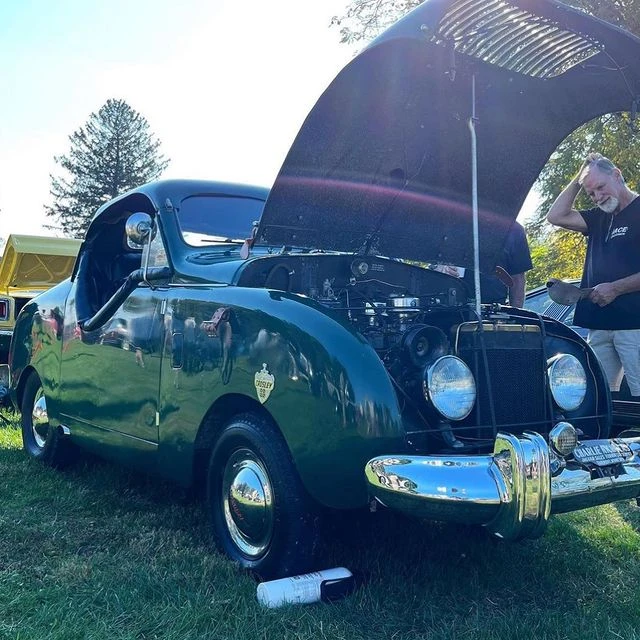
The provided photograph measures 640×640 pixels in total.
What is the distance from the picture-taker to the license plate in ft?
8.98

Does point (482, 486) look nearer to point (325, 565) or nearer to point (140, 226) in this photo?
point (325, 565)

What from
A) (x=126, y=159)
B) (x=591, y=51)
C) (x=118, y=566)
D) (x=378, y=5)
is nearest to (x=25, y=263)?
(x=118, y=566)

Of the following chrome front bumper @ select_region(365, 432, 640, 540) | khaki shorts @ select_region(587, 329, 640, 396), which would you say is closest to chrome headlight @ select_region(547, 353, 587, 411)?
chrome front bumper @ select_region(365, 432, 640, 540)

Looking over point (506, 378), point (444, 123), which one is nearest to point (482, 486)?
point (506, 378)

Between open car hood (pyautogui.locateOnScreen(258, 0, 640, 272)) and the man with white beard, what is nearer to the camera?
open car hood (pyautogui.locateOnScreen(258, 0, 640, 272))

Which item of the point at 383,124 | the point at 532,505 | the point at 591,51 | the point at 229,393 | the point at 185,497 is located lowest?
the point at 185,497

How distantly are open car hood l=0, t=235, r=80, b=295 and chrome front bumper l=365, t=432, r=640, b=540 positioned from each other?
8727mm

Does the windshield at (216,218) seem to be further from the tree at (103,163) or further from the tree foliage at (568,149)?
the tree at (103,163)

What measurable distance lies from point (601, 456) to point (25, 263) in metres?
9.41

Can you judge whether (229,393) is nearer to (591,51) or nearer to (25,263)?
(591,51)

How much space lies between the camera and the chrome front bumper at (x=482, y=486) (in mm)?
2438

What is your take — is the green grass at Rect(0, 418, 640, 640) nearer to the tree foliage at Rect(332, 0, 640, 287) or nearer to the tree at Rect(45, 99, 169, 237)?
the tree foliage at Rect(332, 0, 640, 287)

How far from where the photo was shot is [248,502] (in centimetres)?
303

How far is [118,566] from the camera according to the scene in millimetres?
3180
